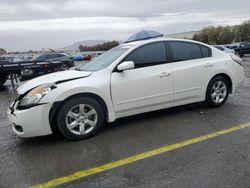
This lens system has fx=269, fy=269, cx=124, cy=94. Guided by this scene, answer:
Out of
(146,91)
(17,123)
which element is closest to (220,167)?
(146,91)

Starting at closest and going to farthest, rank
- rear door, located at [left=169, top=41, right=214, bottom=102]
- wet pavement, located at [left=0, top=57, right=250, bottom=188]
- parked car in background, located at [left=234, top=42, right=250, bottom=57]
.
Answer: wet pavement, located at [left=0, top=57, right=250, bottom=188] < rear door, located at [left=169, top=41, right=214, bottom=102] < parked car in background, located at [left=234, top=42, right=250, bottom=57]

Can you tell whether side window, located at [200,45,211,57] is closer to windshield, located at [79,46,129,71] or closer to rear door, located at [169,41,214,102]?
rear door, located at [169,41,214,102]

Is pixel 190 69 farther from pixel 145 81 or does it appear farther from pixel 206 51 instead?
pixel 145 81

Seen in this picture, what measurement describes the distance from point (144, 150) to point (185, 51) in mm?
2530

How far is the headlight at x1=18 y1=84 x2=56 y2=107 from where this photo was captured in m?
4.09

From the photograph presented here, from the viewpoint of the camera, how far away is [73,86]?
4250 millimetres

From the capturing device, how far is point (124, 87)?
4.63m

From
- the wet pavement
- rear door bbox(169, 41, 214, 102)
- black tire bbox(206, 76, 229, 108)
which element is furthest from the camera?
black tire bbox(206, 76, 229, 108)

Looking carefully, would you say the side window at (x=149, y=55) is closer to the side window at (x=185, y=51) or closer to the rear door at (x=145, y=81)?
the rear door at (x=145, y=81)

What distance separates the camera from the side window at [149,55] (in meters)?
4.91

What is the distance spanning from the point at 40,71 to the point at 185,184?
11565mm

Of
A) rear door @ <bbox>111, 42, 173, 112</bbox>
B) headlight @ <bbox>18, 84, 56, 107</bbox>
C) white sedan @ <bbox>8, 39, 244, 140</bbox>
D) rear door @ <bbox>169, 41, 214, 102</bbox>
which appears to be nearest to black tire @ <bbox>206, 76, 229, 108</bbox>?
white sedan @ <bbox>8, 39, 244, 140</bbox>

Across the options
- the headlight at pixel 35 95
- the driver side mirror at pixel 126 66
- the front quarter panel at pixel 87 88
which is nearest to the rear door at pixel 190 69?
the driver side mirror at pixel 126 66

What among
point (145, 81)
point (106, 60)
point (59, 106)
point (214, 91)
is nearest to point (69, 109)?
point (59, 106)
